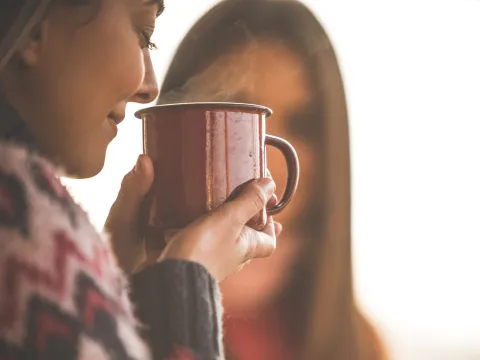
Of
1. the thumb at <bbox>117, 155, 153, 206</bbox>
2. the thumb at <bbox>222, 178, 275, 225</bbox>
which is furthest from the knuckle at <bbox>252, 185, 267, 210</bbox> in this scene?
the thumb at <bbox>117, 155, 153, 206</bbox>

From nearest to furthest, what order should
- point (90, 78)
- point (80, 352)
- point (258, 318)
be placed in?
point (80, 352)
point (90, 78)
point (258, 318)

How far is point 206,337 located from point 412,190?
0.41m

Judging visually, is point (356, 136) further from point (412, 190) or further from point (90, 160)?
point (90, 160)

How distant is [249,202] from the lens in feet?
1.73

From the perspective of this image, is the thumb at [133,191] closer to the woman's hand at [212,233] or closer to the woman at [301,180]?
the woman's hand at [212,233]

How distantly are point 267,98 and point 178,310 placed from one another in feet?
1.14

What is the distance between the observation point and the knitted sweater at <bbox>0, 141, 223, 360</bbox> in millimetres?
397

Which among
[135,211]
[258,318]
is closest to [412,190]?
[258,318]

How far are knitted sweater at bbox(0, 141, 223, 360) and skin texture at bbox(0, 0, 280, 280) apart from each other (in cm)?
4

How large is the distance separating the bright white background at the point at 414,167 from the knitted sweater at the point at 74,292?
1.10ft

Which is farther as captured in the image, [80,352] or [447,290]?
[447,290]

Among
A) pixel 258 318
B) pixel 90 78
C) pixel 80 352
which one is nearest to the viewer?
pixel 80 352

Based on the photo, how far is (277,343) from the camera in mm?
730

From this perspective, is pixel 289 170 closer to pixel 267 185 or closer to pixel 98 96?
pixel 267 185
